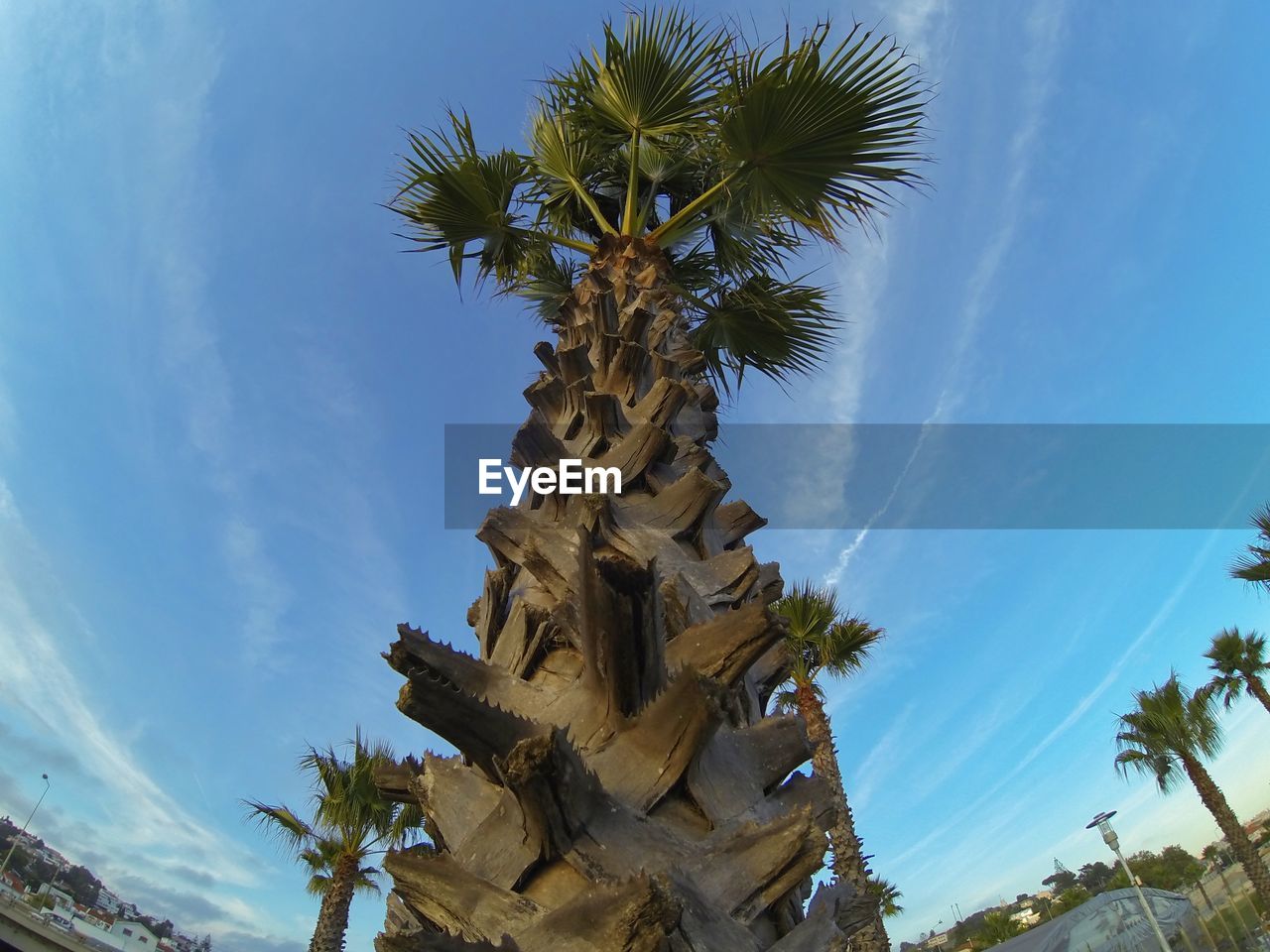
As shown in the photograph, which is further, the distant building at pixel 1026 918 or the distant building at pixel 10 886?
the distant building at pixel 1026 918

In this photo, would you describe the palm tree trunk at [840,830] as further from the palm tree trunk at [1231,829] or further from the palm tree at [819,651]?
the palm tree trunk at [1231,829]

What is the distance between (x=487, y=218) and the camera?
18.9 ft

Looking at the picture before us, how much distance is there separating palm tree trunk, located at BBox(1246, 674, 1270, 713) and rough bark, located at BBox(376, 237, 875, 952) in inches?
1160

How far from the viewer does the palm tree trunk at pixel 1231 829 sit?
18.4m

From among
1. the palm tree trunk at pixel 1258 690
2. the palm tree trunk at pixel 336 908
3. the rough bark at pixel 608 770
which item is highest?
the palm tree trunk at pixel 1258 690

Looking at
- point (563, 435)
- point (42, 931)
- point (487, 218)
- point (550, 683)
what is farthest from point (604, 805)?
point (42, 931)

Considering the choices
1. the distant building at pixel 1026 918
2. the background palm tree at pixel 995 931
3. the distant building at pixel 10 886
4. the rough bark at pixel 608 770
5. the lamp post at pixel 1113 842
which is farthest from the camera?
the distant building at pixel 1026 918

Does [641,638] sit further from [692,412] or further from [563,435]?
[692,412]

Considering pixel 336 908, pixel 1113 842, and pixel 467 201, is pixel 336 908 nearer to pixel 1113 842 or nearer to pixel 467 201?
pixel 467 201

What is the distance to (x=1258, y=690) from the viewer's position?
22297 mm

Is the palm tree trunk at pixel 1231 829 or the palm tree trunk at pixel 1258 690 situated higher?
the palm tree trunk at pixel 1258 690

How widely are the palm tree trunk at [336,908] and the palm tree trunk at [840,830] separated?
8.28 m

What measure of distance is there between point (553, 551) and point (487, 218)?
4.62 meters

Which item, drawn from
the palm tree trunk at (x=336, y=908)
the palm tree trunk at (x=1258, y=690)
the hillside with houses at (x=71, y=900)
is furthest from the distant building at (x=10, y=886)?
the palm tree trunk at (x=1258, y=690)
